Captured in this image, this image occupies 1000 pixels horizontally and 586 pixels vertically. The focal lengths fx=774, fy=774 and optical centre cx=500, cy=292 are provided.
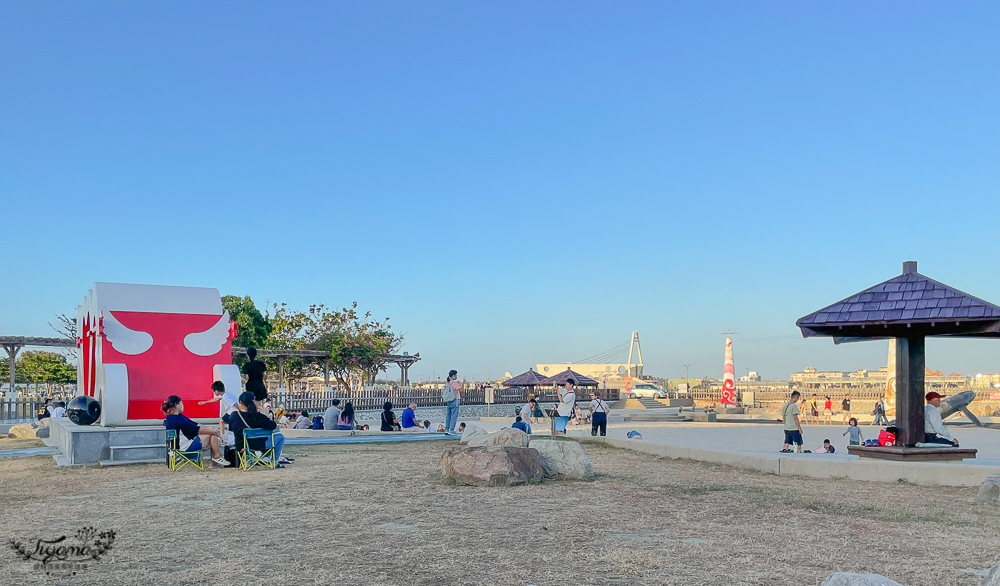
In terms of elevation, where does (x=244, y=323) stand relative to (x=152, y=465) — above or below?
above

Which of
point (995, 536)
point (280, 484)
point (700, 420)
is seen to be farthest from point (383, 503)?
point (700, 420)

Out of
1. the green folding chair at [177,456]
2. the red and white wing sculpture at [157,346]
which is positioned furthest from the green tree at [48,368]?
the green folding chair at [177,456]

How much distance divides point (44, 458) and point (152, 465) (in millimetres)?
2881

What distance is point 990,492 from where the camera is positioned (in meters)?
8.55

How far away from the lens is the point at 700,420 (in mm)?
34906

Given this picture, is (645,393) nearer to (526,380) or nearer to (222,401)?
(526,380)

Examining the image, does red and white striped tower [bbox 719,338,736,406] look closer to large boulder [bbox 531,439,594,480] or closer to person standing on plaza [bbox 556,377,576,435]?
person standing on plaza [bbox 556,377,576,435]

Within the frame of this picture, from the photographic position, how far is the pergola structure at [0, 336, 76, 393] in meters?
26.8

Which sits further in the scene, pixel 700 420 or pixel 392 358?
pixel 392 358

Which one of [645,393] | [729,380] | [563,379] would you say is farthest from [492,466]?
[645,393]

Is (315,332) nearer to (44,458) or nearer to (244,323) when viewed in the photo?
(244,323)

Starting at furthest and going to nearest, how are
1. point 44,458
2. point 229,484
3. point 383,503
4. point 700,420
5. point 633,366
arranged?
point 633,366
point 700,420
point 44,458
point 229,484
point 383,503

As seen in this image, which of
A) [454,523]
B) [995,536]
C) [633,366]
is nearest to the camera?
[995,536]

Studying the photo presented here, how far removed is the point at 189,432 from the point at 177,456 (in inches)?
23.3
